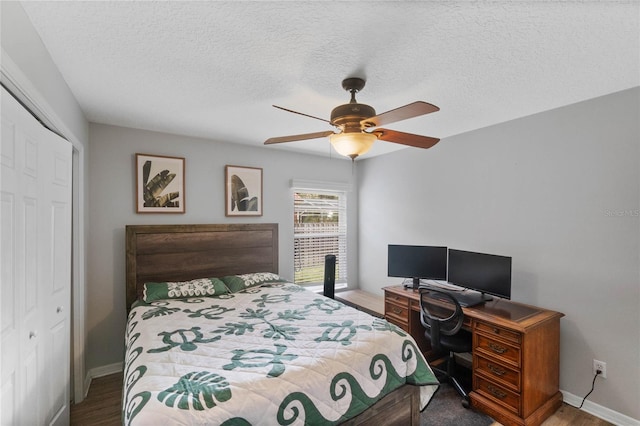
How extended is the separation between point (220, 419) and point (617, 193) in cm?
295

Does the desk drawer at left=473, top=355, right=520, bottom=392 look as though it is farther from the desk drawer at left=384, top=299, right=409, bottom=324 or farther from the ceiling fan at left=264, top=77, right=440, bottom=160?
the ceiling fan at left=264, top=77, right=440, bottom=160

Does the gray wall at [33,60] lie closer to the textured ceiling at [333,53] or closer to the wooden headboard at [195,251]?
the textured ceiling at [333,53]

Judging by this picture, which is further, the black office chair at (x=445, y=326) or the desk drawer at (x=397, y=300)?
the desk drawer at (x=397, y=300)

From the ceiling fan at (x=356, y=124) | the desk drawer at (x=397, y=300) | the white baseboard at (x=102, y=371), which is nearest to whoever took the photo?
the ceiling fan at (x=356, y=124)

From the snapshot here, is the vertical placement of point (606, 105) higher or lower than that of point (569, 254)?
higher

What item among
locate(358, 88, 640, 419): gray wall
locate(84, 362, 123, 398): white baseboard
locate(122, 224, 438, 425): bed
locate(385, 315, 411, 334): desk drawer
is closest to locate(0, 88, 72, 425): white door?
locate(122, 224, 438, 425): bed

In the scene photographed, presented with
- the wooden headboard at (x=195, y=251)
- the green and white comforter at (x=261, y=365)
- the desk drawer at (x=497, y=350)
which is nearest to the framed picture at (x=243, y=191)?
the wooden headboard at (x=195, y=251)

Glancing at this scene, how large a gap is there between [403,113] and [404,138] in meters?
0.42

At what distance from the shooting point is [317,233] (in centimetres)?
431

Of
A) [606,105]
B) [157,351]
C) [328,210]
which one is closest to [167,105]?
[157,351]

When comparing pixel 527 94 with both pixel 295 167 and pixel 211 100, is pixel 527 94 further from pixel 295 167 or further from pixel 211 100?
pixel 295 167

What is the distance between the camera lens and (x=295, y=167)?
404cm

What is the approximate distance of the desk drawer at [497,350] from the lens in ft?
7.08

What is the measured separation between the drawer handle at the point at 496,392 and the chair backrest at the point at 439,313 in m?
0.45
